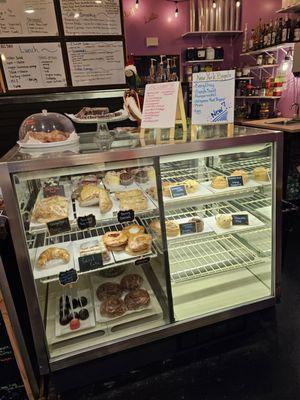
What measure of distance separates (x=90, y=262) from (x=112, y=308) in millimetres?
416

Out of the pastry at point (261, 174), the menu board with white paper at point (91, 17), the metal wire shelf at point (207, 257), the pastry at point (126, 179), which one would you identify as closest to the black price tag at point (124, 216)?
the pastry at point (126, 179)

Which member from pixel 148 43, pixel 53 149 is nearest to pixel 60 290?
pixel 53 149

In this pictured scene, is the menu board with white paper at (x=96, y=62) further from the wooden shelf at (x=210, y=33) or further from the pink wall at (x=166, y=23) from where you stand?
the wooden shelf at (x=210, y=33)

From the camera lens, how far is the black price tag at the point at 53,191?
5.88 feet

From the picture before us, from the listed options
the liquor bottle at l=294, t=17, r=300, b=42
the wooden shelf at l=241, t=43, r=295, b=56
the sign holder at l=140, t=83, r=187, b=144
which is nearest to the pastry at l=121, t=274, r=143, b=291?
the sign holder at l=140, t=83, r=187, b=144

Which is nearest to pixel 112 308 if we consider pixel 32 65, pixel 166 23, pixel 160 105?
pixel 160 105

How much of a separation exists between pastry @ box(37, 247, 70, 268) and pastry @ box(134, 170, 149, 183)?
2.21 feet

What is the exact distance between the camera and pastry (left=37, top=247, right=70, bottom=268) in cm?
164

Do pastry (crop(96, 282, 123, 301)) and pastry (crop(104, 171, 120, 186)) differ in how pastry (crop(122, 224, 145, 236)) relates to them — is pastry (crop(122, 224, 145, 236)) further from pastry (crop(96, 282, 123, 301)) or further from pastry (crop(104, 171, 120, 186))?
pastry (crop(96, 282, 123, 301))

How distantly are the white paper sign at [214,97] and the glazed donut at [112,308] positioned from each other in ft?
4.35

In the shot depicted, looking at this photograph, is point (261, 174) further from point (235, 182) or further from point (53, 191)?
point (53, 191)

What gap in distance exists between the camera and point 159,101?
1702mm

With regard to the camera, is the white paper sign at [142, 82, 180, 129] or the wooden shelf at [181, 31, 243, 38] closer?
the white paper sign at [142, 82, 180, 129]

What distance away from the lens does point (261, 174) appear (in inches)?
77.7
